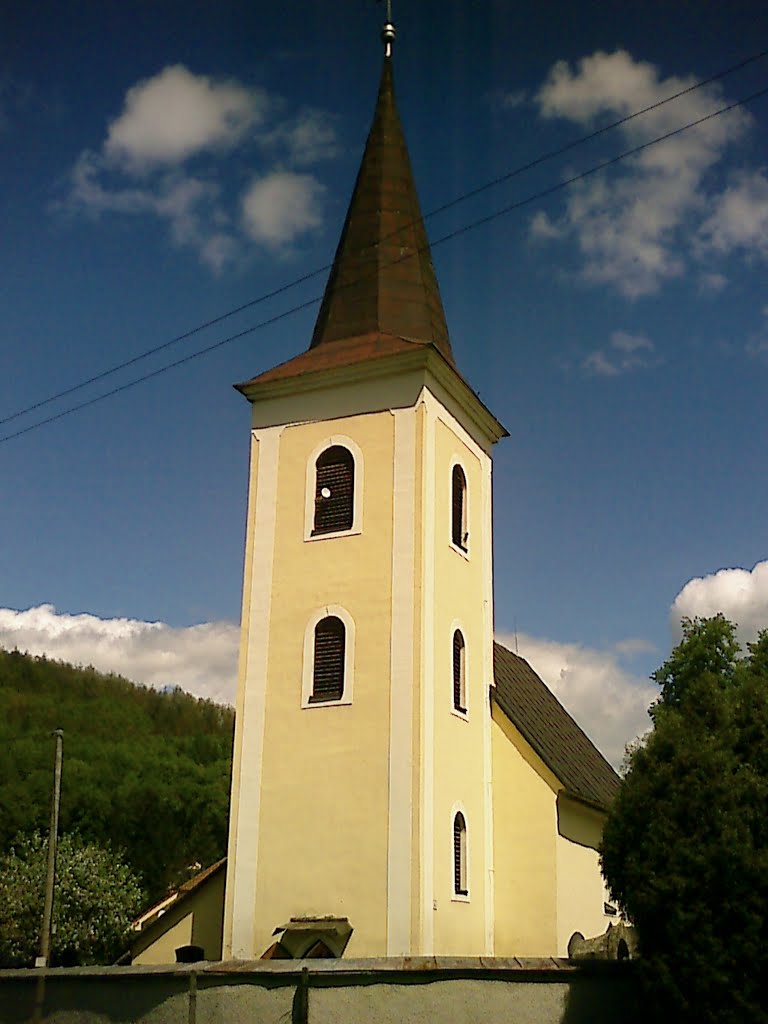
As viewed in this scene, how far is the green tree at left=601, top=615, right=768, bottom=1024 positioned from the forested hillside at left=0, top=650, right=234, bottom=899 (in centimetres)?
3578

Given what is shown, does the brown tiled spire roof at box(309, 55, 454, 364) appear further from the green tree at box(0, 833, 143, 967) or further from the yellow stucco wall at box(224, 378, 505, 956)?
the green tree at box(0, 833, 143, 967)

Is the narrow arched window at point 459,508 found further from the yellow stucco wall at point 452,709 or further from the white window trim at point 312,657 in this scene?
the white window trim at point 312,657

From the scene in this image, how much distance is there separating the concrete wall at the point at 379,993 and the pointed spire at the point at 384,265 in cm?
1194

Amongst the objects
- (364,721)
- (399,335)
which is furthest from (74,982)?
(399,335)

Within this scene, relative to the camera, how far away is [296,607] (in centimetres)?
2030

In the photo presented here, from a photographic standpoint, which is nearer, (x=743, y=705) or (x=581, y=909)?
(x=743, y=705)

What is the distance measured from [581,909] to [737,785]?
842 cm

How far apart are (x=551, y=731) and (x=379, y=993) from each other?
12.3 meters

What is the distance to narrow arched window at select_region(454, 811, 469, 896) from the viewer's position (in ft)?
62.7

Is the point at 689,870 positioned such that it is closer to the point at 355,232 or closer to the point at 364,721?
the point at 364,721

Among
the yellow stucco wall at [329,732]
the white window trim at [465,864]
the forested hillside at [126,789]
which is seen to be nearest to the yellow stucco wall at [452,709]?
the white window trim at [465,864]

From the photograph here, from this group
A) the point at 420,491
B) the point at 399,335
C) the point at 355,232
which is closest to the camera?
the point at 420,491

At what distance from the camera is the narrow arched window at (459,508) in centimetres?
2159

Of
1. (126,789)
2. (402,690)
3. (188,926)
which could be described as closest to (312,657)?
(402,690)
